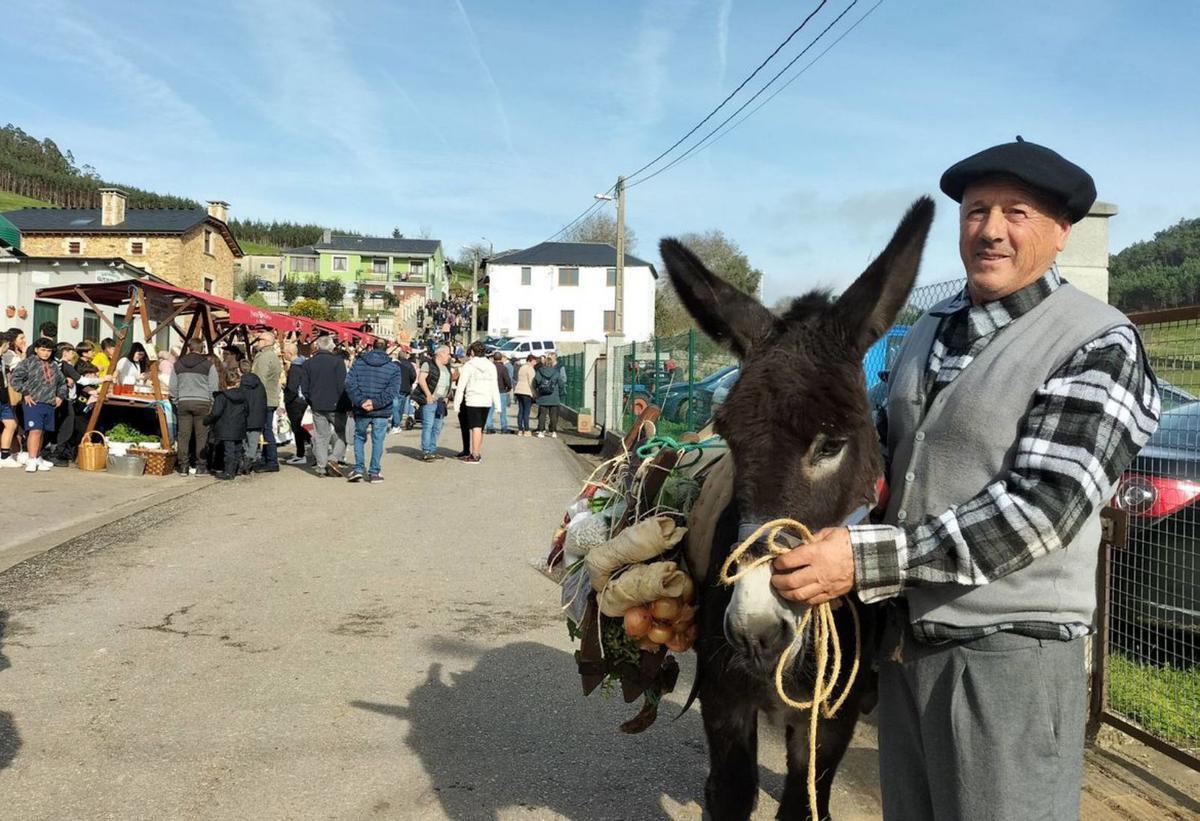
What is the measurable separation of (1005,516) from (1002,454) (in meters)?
0.17

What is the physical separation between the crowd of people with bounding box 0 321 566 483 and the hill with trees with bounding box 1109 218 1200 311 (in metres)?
9.11

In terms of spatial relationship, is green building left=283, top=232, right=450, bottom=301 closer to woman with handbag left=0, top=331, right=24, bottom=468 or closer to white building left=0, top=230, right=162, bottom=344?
white building left=0, top=230, right=162, bottom=344

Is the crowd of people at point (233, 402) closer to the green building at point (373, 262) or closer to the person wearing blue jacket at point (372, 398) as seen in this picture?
the person wearing blue jacket at point (372, 398)

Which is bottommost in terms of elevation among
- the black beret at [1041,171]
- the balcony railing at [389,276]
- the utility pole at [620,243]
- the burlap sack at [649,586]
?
the burlap sack at [649,586]

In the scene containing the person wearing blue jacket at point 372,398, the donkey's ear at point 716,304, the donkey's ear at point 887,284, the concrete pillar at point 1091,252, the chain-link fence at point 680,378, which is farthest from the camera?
the person wearing blue jacket at point 372,398

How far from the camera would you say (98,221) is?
43.5 m

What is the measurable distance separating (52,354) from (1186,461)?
43.7 feet

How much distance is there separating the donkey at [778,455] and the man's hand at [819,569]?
75 mm

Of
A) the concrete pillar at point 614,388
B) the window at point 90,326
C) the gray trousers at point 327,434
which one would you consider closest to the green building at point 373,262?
the window at point 90,326

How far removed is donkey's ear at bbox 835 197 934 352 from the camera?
224cm

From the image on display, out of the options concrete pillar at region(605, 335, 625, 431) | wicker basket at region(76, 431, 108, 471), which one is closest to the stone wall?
concrete pillar at region(605, 335, 625, 431)

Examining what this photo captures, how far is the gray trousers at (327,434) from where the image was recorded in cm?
1313

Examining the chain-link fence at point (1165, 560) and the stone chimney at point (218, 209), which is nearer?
the chain-link fence at point (1165, 560)

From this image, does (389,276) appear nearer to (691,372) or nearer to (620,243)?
(620,243)
